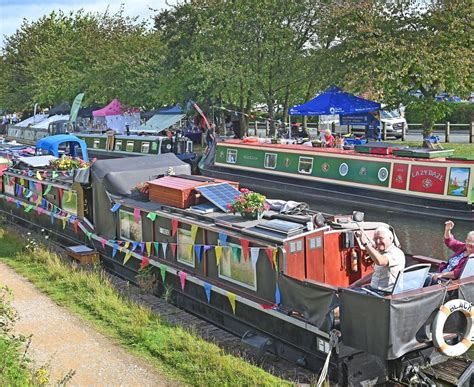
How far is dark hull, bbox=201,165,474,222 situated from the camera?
1694cm

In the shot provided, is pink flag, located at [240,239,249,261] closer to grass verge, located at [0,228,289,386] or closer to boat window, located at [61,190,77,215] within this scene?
grass verge, located at [0,228,289,386]

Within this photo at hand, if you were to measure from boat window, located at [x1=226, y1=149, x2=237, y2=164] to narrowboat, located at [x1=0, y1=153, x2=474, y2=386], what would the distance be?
10384mm

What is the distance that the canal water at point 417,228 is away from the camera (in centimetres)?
1555

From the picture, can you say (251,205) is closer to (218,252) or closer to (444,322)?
(218,252)

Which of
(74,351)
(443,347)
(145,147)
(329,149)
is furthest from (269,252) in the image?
(145,147)

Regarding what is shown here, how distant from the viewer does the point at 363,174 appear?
18938 mm

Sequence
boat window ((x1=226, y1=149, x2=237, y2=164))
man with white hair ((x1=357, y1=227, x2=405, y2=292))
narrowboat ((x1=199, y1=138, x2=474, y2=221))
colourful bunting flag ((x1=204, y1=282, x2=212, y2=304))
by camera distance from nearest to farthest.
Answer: man with white hair ((x1=357, y1=227, x2=405, y2=292)) → colourful bunting flag ((x1=204, y1=282, x2=212, y2=304)) → narrowboat ((x1=199, y1=138, x2=474, y2=221)) → boat window ((x1=226, y1=149, x2=237, y2=164))

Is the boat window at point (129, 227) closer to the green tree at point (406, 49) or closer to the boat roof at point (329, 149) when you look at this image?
the boat roof at point (329, 149)

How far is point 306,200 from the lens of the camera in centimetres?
2045

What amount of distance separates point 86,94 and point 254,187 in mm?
19578

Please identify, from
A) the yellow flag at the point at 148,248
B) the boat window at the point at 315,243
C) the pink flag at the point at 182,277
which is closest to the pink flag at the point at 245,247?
the boat window at the point at 315,243

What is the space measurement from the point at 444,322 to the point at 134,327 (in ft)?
12.9

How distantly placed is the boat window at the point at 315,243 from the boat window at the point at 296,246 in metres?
0.14

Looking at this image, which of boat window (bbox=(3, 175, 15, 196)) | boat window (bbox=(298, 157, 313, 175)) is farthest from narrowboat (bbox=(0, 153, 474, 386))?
boat window (bbox=(298, 157, 313, 175))
